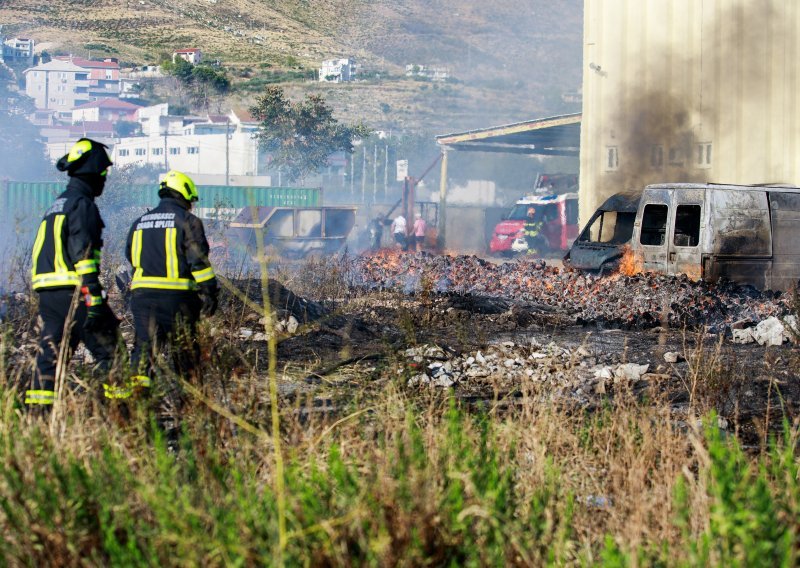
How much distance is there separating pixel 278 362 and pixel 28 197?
24.9 meters

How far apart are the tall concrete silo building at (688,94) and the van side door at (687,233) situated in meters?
8.05

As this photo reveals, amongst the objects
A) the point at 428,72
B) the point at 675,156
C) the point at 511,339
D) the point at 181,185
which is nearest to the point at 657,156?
the point at 675,156

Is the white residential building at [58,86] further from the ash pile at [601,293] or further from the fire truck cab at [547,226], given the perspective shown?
the ash pile at [601,293]

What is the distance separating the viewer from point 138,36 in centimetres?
7688

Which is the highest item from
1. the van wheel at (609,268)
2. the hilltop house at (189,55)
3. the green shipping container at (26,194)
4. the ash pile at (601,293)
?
the hilltop house at (189,55)

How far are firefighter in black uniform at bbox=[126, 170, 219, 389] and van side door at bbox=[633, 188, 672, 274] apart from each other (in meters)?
9.14

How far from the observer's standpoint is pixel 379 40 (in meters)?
96.9

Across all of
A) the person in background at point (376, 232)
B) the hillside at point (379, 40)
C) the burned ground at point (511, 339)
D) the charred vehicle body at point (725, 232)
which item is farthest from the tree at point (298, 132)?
the charred vehicle body at point (725, 232)

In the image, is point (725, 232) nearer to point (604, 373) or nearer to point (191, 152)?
point (604, 373)

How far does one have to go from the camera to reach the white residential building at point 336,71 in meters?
81.8

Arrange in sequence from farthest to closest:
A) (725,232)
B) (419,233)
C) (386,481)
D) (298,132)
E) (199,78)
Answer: (199,78)
(298,132)
(419,233)
(725,232)
(386,481)

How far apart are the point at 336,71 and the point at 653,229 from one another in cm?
7032

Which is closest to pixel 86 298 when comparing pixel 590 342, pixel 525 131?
pixel 590 342

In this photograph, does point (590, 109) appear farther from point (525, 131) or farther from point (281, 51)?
point (281, 51)
